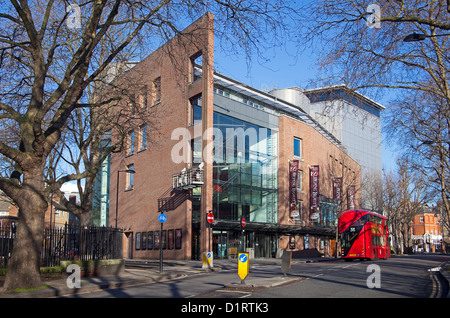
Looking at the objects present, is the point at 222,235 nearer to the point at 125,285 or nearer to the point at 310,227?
the point at 310,227

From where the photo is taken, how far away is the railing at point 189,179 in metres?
34.5

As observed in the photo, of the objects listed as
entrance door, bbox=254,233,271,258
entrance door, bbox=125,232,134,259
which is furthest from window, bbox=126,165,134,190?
entrance door, bbox=254,233,271,258

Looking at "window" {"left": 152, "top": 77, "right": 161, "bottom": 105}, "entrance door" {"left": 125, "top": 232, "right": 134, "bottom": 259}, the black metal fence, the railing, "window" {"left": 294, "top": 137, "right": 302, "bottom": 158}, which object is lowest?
"entrance door" {"left": 125, "top": 232, "right": 134, "bottom": 259}

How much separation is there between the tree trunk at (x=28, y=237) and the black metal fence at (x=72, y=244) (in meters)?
3.53

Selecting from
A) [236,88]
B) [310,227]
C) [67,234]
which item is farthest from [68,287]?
[310,227]

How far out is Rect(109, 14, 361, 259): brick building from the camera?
35719 mm

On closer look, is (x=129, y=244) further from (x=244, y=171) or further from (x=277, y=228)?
(x=277, y=228)

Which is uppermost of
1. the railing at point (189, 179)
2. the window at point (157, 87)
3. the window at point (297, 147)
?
the window at point (157, 87)

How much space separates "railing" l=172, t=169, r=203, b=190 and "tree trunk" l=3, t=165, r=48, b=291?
20.2 metres

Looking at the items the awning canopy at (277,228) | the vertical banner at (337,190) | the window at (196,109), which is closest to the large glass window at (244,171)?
the awning canopy at (277,228)

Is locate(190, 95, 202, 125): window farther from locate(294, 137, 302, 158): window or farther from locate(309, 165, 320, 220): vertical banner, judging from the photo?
locate(309, 165, 320, 220): vertical banner

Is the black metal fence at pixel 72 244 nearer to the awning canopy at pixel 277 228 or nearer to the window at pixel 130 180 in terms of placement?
the awning canopy at pixel 277 228

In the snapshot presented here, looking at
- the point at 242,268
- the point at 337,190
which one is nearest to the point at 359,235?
the point at 242,268
